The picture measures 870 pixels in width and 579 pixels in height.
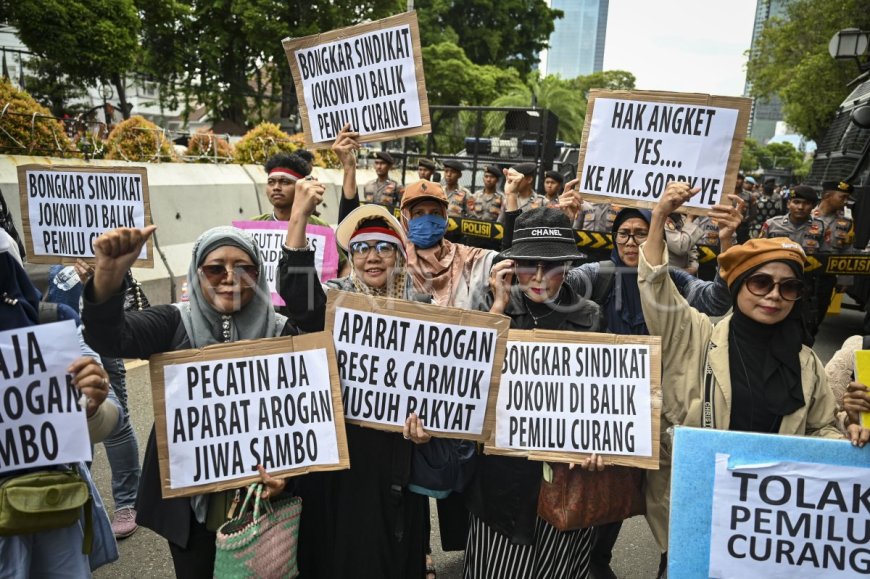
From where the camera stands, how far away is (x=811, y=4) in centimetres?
2467

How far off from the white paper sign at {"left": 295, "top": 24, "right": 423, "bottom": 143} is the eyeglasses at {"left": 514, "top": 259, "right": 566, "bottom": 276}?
1516mm

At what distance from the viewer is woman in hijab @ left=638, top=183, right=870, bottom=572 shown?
2336mm

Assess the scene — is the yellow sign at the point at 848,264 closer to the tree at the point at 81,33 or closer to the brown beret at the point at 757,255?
the brown beret at the point at 757,255

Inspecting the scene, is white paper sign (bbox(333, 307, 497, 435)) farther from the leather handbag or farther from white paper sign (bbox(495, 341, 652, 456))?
the leather handbag

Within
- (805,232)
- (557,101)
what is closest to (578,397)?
(805,232)

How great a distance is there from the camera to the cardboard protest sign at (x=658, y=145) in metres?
3.02

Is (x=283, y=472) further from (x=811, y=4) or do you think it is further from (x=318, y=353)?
(x=811, y=4)

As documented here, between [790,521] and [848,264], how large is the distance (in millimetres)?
6195

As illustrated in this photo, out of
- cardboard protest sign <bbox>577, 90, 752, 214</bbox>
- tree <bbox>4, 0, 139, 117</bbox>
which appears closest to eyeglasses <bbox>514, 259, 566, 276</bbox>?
cardboard protest sign <bbox>577, 90, 752, 214</bbox>

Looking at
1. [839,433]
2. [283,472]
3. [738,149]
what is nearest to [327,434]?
[283,472]

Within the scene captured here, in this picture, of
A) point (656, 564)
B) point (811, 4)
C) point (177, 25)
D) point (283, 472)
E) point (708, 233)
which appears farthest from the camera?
point (177, 25)

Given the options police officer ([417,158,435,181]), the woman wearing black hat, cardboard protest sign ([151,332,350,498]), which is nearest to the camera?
cardboard protest sign ([151,332,350,498])

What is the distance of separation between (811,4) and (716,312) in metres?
27.9

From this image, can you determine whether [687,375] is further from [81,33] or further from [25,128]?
[81,33]
